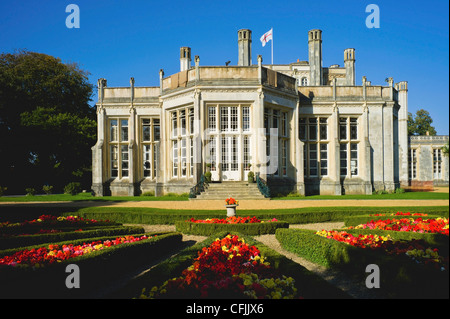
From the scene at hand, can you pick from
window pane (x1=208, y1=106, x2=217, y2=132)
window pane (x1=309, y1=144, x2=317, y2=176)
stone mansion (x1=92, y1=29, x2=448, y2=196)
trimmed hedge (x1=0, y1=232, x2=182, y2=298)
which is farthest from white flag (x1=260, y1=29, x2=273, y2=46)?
trimmed hedge (x1=0, y1=232, x2=182, y2=298)

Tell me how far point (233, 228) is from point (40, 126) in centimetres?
3024

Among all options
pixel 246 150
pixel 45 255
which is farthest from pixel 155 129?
pixel 45 255

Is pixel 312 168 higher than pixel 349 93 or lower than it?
lower

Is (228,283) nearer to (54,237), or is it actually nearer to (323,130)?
(54,237)

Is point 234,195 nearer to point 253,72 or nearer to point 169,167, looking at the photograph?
point 169,167

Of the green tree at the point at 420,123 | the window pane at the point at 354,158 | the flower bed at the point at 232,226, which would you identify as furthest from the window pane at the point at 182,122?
the green tree at the point at 420,123

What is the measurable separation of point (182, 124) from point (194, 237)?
14.6 metres

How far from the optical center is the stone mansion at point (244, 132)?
23.0 meters

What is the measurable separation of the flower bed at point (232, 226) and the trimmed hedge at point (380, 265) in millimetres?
2006

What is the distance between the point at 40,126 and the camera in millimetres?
34406

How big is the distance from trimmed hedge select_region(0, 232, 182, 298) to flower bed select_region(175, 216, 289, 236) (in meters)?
2.72
